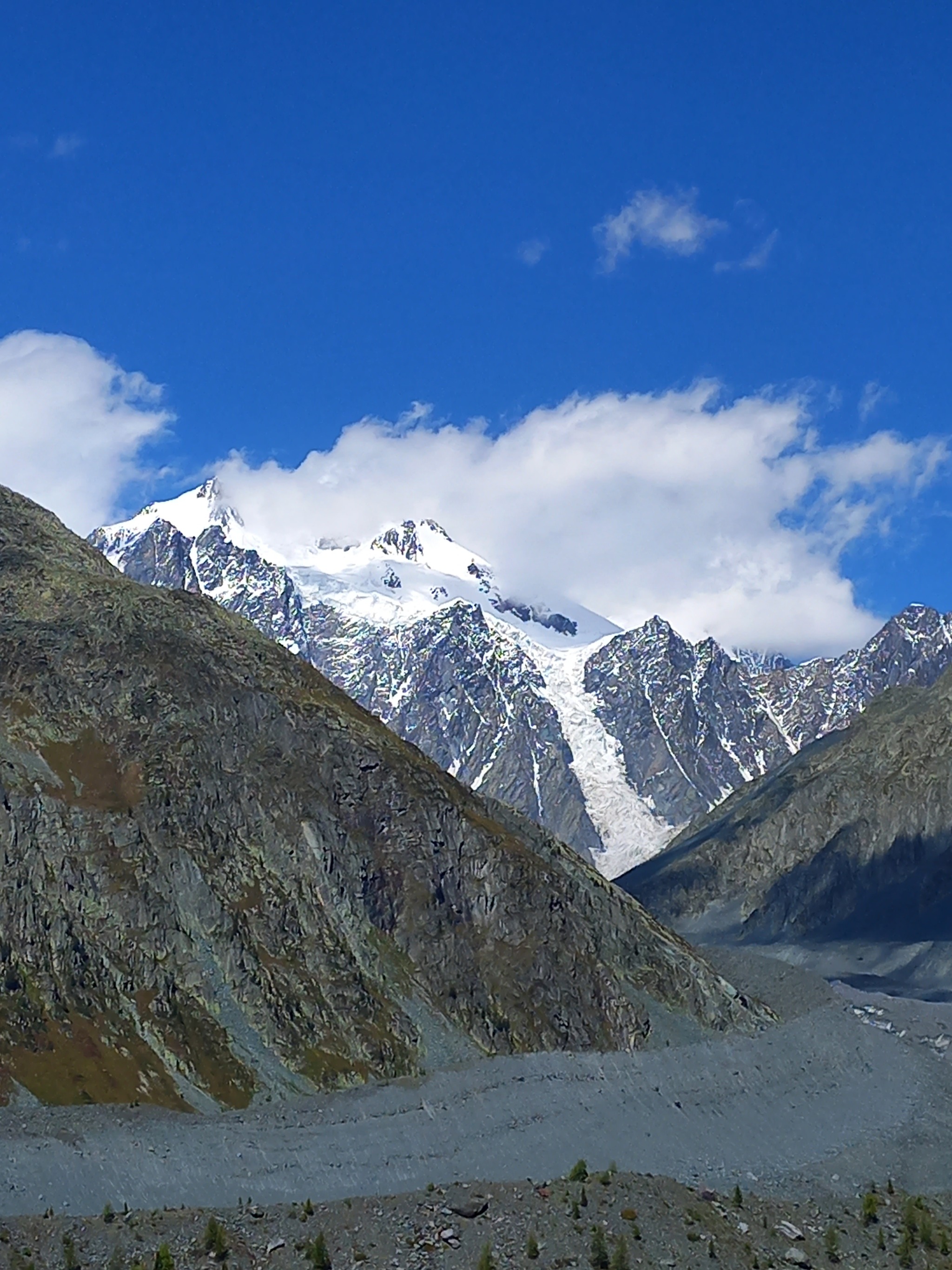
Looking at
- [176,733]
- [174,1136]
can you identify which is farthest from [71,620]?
[174,1136]

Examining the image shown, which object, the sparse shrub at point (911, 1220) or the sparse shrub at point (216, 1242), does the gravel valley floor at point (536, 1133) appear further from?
the sparse shrub at point (216, 1242)

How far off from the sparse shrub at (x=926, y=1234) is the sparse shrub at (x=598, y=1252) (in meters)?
21.7

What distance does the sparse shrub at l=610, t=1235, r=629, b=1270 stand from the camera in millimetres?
69000

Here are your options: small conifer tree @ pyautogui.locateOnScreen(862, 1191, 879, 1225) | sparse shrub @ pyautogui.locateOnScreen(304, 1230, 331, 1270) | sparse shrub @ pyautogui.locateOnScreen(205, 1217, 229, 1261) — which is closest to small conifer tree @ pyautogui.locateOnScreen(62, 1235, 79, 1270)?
sparse shrub @ pyautogui.locateOnScreen(205, 1217, 229, 1261)

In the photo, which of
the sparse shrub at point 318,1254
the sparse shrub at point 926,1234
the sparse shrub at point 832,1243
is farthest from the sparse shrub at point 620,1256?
the sparse shrub at point 926,1234

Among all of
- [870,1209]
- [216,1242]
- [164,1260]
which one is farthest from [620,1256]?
[870,1209]

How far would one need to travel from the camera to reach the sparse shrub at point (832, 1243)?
7719 centimetres

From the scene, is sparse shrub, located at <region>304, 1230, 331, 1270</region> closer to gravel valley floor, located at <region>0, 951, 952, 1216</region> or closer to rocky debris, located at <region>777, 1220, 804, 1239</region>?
gravel valley floor, located at <region>0, 951, 952, 1216</region>

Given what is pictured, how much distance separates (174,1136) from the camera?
308ft

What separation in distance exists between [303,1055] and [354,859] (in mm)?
27286

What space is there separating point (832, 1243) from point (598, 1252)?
1577 cm

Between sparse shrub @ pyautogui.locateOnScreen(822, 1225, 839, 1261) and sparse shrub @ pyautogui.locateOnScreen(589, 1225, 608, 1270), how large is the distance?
46.1 feet

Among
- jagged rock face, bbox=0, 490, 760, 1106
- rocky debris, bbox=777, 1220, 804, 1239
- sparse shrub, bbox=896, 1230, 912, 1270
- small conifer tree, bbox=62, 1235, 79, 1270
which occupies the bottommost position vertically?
sparse shrub, bbox=896, 1230, 912, 1270

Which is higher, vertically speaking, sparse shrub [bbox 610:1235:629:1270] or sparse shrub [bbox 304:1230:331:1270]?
sparse shrub [bbox 304:1230:331:1270]
